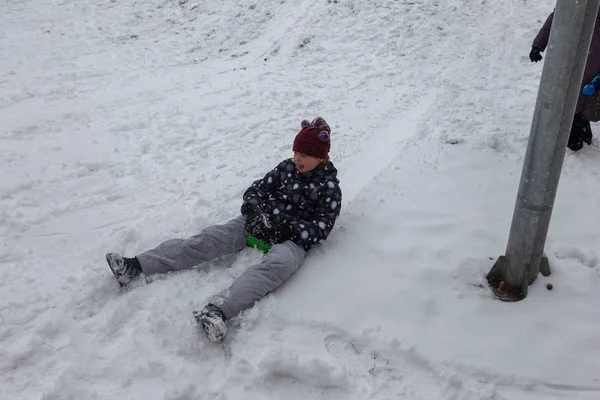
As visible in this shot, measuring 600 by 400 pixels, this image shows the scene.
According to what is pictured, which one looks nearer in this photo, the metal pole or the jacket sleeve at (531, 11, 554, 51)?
the metal pole

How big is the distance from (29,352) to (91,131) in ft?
12.3

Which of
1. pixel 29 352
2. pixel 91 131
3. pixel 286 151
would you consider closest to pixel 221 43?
pixel 91 131

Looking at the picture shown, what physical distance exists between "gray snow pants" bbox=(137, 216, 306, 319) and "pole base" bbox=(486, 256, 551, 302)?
1.36m

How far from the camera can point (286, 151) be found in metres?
5.66

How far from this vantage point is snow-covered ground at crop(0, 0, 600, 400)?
2.94 meters

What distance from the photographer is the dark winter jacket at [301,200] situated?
150 inches

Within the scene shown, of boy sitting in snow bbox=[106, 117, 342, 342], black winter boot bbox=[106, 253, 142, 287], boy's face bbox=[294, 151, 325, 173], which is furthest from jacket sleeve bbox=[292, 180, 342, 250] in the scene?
black winter boot bbox=[106, 253, 142, 287]

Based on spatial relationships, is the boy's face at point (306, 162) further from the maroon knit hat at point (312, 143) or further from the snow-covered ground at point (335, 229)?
the snow-covered ground at point (335, 229)

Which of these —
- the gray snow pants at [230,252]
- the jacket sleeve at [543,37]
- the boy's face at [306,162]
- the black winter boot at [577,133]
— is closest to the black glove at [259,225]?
the gray snow pants at [230,252]

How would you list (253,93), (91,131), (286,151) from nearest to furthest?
(286,151), (91,131), (253,93)

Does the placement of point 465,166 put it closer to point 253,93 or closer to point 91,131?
point 253,93

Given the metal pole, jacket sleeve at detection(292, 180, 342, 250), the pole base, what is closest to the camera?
the metal pole

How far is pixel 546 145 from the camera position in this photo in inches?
111

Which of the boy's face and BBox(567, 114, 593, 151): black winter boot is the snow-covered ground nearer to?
BBox(567, 114, 593, 151): black winter boot
